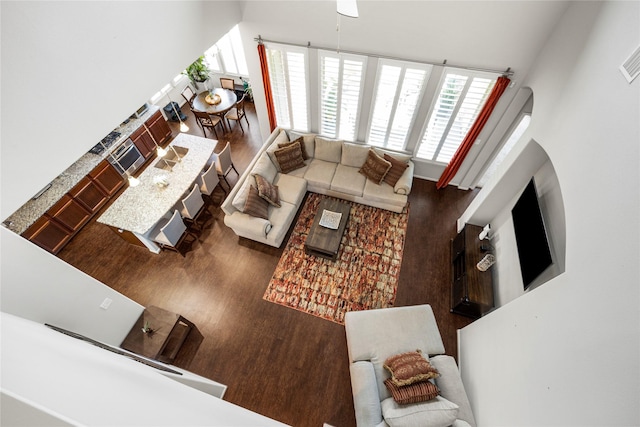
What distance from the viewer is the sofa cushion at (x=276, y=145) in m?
4.98

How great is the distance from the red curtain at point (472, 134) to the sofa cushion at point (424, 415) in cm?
371

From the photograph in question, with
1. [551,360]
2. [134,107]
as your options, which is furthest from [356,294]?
[134,107]

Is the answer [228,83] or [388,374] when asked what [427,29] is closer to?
A: [388,374]

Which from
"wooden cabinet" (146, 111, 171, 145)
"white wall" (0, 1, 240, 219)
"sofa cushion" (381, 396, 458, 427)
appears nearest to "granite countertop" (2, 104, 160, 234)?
"wooden cabinet" (146, 111, 171, 145)

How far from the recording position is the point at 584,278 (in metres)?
1.81

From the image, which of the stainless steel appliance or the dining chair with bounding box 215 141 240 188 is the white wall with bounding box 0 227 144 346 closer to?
the dining chair with bounding box 215 141 240 188

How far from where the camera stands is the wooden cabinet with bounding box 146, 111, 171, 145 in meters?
5.80

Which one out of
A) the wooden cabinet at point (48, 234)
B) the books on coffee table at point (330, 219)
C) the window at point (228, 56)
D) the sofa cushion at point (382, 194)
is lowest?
the wooden cabinet at point (48, 234)

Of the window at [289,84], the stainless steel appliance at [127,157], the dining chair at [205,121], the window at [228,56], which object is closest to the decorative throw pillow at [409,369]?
the window at [289,84]

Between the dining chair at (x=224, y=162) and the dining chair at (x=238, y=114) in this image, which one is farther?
the dining chair at (x=238, y=114)

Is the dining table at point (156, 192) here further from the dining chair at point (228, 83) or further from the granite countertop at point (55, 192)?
the dining chair at point (228, 83)

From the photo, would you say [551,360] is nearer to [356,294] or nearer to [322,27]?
[356,294]

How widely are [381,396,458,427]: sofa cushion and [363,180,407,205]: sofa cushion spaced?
2.95m

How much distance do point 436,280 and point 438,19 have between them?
11.9 feet
